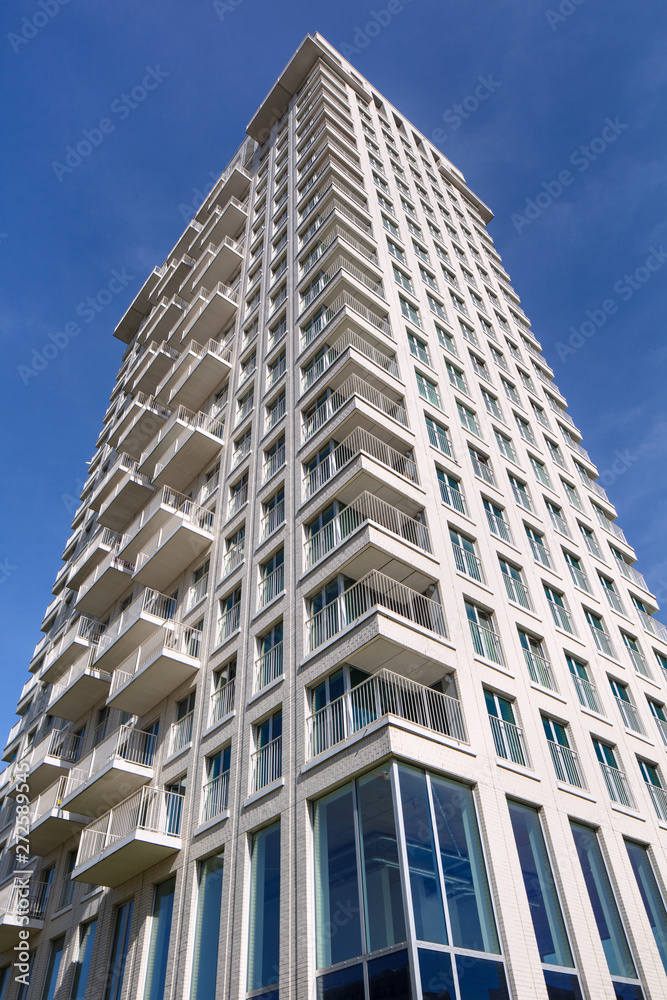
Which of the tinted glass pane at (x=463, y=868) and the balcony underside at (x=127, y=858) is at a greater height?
the balcony underside at (x=127, y=858)

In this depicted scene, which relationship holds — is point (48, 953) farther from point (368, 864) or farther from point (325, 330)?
point (325, 330)

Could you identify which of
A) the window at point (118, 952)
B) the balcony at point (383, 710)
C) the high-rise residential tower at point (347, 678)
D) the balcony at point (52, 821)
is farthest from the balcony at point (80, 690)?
the balcony at point (383, 710)

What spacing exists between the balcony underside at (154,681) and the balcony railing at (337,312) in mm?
11973

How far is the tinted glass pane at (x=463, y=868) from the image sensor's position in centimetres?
1312

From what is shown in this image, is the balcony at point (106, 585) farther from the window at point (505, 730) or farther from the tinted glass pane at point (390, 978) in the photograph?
the tinted glass pane at point (390, 978)

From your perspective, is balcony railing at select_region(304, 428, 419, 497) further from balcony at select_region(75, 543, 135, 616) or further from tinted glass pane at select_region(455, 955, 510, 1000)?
tinted glass pane at select_region(455, 955, 510, 1000)

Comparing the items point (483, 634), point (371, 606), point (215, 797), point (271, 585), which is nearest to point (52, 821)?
point (215, 797)

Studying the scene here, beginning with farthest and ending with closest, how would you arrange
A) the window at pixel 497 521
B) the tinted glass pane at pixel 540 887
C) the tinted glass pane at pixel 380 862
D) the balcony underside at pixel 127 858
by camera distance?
the window at pixel 497 521
the balcony underside at pixel 127 858
the tinted glass pane at pixel 540 887
the tinted glass pane at pixel 380 862

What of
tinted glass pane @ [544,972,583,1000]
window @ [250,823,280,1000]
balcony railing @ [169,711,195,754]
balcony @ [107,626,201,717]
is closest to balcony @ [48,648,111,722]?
balcony @ [107,626,201,717]

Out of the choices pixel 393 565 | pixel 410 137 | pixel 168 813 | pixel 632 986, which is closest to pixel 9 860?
pixel 168 813

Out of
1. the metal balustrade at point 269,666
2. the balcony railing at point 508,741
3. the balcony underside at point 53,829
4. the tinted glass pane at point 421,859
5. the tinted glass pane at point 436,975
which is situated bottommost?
the tinted glass pane at point 436,975

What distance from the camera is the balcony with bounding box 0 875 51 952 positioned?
24047mm

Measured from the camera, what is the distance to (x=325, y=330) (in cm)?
2548

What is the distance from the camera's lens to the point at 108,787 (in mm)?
22172
